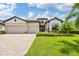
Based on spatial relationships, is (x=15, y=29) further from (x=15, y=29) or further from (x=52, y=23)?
(x=52, y=23)

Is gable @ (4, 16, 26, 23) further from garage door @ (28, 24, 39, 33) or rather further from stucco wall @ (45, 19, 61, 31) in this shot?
stucco wall @ (45, 19, 61, 31)

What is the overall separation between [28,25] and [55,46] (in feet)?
1.39

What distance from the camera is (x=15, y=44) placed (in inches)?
135

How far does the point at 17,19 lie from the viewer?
343 cm

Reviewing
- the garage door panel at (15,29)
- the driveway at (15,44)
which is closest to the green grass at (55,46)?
the driveway at (15,44)

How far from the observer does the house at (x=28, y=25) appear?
344 centimetres

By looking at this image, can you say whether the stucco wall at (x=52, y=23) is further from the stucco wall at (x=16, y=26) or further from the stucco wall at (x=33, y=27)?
the stucco wall at (x=16, y=26)

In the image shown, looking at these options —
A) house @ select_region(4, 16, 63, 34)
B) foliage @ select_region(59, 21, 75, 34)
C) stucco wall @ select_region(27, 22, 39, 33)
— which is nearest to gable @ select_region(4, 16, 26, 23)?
house @ select_region(4, 16, 63, 34)

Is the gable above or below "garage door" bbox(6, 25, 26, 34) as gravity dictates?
above

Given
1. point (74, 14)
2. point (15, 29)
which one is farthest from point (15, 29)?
point (74, 14)

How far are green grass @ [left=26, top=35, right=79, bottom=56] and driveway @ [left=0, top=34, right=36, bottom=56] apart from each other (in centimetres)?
7

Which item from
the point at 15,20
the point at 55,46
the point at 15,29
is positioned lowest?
the point at 55,46

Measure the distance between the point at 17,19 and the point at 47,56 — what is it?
57 cm

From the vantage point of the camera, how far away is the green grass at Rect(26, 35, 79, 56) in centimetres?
337
